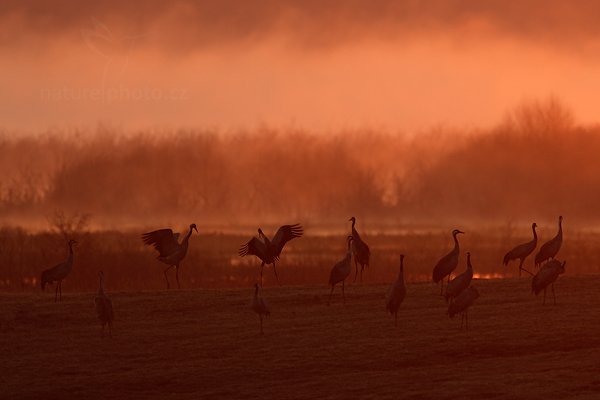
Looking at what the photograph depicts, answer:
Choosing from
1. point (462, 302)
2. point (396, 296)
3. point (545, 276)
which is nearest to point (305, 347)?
point (396, 296)

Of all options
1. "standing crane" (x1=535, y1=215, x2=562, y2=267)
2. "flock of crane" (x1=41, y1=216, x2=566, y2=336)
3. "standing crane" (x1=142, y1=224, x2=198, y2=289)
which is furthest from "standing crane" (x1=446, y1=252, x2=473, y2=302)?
"standing crane" (x1=142, y1=224, x2=198, y2=289)

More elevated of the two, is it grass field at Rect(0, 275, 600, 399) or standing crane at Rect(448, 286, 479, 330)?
standing crane at Rect(448, 286, 479, 330)

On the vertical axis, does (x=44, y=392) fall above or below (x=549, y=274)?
below

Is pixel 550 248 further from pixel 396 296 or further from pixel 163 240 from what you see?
pixel 163 240

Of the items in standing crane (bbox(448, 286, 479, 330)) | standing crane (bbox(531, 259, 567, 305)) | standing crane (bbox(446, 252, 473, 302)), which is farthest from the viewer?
standing crane (bbox(531, 259, 567, 305))

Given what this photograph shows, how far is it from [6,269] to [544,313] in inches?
3329

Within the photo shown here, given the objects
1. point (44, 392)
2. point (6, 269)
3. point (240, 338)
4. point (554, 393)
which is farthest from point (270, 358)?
point (6, 269)

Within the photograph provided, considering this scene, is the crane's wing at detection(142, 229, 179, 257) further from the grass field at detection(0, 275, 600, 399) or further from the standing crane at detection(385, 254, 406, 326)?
the standing crane at detection(385, 254, 406, 326)

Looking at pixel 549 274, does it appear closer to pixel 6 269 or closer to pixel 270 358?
pixel 270 358

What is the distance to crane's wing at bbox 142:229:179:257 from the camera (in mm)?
51125

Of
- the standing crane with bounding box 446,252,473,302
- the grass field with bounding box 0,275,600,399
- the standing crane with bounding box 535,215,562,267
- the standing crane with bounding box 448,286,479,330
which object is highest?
the standing crane with bounding box 535,215,562,267

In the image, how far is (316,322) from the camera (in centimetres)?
4244

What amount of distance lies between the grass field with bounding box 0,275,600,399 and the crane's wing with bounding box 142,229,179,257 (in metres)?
2.86

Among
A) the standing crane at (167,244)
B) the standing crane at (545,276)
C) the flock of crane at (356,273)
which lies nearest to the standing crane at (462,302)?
the flock of crane at (356,273)
